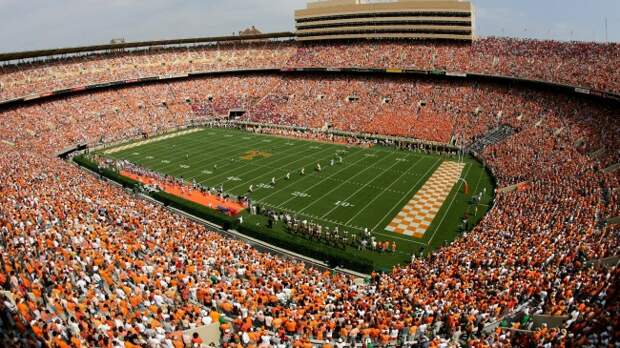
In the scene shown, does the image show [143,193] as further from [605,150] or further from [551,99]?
[551,99]

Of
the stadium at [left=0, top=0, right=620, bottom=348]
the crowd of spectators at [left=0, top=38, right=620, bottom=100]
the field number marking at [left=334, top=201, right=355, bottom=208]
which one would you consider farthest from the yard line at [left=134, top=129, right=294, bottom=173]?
the crowd of spectators at [left=0, top=38, right=620, bottom=100]

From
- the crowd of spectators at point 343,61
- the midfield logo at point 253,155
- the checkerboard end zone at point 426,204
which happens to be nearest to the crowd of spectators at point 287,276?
the checkerboard end zone at point 426,204

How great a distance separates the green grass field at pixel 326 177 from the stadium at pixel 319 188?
25 centimetres

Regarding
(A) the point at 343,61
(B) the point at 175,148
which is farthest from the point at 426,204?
(A) the point at 343,61

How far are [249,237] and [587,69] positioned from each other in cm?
3765

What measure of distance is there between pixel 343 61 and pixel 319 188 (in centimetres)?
3633

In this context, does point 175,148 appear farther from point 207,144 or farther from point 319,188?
point 319,188

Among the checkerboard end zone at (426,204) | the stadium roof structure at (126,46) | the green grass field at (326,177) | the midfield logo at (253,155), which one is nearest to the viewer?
the checkerboard end zone at (426,204)

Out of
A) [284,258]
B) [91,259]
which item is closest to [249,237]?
[284,258]

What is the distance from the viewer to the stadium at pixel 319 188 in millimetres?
13180

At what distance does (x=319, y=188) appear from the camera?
34.4 m

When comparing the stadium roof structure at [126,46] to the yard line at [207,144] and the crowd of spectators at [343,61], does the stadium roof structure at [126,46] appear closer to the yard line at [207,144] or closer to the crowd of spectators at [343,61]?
the crowd of spectators at [343,61]

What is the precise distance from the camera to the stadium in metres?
13.2

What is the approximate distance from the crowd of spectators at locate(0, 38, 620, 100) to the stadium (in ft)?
1.11
